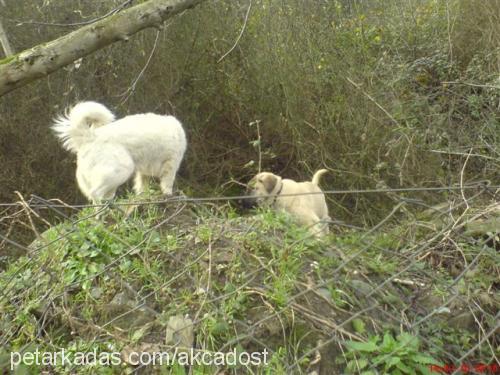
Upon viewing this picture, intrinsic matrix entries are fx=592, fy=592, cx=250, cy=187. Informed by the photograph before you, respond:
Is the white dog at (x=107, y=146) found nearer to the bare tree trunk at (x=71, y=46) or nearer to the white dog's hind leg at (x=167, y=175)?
the white dog's hind leg at (x=167, y=175)

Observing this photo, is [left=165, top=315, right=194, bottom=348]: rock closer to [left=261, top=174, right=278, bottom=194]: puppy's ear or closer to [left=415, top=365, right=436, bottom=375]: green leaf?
[left=415, top=365, right=436, bottom=375]: green leaf

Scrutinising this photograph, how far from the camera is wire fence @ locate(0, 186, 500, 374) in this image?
9.32 feet

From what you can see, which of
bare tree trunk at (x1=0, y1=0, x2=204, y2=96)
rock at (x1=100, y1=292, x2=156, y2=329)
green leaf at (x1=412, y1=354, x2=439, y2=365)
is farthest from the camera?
rock at (x1=100, y1=292, x2=156, y2=329)

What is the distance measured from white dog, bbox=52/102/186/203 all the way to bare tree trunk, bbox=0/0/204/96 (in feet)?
8.29

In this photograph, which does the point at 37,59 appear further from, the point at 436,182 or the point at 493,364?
the point at 436,182

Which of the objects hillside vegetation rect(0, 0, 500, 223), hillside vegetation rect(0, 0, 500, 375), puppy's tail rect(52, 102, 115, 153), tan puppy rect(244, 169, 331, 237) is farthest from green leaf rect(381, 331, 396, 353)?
hillside vegetation rect(0, 0, 500, 223)

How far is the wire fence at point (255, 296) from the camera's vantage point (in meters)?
2.84

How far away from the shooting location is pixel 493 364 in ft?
9.34

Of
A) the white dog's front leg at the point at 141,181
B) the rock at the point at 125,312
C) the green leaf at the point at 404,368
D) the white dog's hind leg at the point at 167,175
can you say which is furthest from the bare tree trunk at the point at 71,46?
the white dog's front leg at the point at 141,181

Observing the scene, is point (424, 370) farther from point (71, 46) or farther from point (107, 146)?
point (107, 146)

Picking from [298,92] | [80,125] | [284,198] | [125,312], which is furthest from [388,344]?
[298,92]

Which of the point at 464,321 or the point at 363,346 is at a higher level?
the point at 363,346

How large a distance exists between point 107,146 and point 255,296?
3.06m

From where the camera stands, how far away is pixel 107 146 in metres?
5.69
